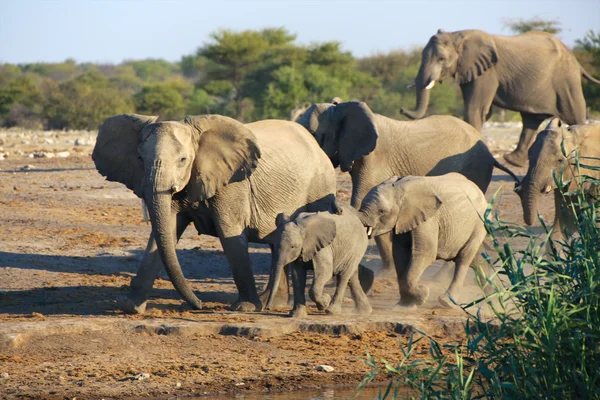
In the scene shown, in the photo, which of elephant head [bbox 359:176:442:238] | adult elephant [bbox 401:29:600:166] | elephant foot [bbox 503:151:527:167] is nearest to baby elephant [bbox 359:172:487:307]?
elephant head [bbox 359:176:442:238]

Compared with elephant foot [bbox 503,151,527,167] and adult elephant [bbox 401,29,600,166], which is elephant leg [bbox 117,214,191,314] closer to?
adult elephant [bbox 401,29,600,166]

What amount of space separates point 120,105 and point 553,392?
28.4 meters

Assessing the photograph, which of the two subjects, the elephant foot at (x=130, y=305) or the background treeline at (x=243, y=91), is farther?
the background treeline at (x=243, y=91)

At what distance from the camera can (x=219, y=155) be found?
6.84 meters

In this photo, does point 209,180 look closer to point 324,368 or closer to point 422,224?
point 422,224

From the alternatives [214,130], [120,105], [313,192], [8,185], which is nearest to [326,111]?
[313,192]

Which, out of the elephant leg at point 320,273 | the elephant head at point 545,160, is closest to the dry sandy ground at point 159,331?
the elephant leg at point 320,273

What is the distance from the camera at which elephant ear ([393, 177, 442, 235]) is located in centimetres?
711

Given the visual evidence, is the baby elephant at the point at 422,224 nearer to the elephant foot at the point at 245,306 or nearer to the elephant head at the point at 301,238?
the elephant head at the point at 301,238

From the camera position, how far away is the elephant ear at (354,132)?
329 inches

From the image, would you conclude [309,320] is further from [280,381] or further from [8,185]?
[8,185]

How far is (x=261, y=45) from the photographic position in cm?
3350

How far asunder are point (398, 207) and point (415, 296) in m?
0.58

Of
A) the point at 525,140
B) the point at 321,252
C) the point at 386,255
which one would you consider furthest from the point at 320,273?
the point at 525,140
